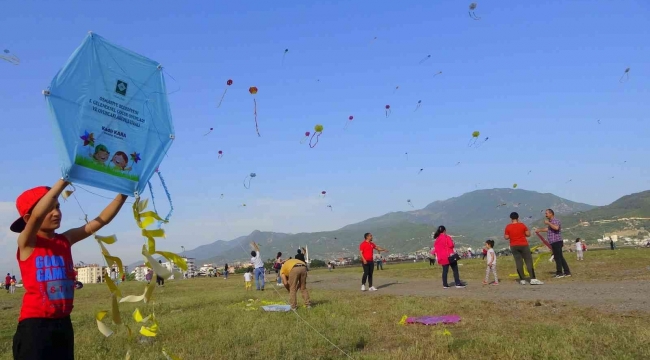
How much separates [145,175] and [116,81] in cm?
87

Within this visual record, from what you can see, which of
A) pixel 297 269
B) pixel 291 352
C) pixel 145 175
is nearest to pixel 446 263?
pixel 297 269

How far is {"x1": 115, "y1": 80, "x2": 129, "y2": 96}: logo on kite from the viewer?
4450mm

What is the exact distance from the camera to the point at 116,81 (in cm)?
445

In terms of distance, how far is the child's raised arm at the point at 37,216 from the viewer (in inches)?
147

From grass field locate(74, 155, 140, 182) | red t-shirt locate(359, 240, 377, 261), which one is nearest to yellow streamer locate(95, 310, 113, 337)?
grass field locate(74, 155, 140, 182)

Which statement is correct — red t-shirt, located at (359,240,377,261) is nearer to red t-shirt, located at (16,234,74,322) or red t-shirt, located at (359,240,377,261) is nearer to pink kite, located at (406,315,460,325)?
pink kite, located at (406,315,460,325)

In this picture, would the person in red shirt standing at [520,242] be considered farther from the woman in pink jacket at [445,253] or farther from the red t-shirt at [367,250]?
the red t-shirt at [367,250]

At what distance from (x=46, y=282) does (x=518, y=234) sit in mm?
13675

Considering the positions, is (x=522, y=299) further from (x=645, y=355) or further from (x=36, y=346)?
(x=36, y=346)

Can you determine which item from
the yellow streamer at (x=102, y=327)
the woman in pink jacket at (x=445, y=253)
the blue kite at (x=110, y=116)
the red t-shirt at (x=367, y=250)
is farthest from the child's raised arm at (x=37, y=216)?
the woman in pink jacket at (x=445, y=253)

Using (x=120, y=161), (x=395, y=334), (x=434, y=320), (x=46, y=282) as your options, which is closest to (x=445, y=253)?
(x=434, y=320)

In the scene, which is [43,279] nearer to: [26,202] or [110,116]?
[26,202]

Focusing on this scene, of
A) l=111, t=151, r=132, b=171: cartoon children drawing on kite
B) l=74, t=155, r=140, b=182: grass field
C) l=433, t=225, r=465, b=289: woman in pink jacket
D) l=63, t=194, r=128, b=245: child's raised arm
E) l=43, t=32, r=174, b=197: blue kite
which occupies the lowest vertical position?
l=433, t=225, r=465, b=289: woman in pink jacket

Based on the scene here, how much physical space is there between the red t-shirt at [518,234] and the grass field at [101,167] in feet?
42.4
